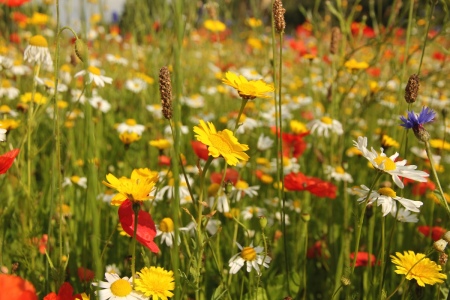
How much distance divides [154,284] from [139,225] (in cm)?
8

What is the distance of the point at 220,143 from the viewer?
615 millimetres

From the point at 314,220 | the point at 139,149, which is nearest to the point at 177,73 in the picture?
the point at 314,220

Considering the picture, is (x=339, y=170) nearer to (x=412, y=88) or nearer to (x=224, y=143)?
(x=412, y=88)

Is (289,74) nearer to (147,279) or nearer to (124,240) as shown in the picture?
(124,240)

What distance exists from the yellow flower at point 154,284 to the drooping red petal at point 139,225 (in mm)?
31

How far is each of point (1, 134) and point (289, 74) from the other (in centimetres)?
332

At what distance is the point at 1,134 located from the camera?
70cm

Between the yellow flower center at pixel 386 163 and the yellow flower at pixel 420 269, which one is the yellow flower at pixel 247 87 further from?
the yellow flower at pixel 420 269

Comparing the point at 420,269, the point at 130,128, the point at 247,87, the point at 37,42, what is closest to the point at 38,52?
the point at 37,42

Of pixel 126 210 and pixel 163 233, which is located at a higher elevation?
pixel 126 210

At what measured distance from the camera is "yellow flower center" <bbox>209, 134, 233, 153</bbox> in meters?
0.61

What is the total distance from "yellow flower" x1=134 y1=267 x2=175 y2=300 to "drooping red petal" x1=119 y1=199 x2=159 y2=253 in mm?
31

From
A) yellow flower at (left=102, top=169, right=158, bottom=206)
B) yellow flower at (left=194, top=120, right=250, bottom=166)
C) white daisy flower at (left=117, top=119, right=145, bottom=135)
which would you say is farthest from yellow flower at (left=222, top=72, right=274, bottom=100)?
white daisy flower at (left=117, top=119, right=145, bottom=135)

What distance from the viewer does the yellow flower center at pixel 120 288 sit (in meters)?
0.59
